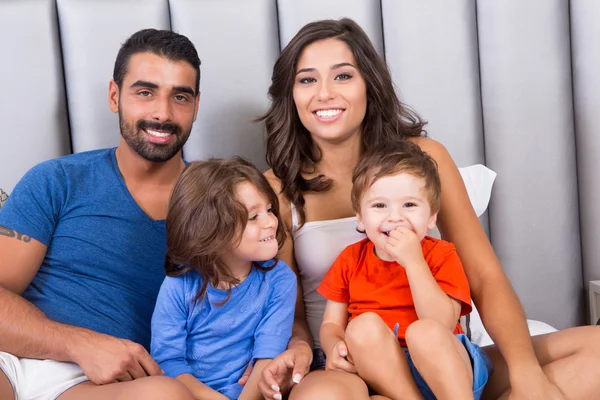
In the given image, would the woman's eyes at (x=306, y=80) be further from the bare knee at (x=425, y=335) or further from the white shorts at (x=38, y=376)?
the white shorts at (x=38, y=376)

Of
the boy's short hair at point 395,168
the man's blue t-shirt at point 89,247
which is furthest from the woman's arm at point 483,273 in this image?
the man's blue t-shirt at point 89,247

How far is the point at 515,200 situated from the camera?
215 cm

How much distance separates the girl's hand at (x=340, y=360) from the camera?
1.35 meters

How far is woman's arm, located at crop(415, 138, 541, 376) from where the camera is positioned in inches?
55.1

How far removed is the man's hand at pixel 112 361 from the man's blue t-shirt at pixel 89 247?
0.17m

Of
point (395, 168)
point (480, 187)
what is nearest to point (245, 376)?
point (395, 168)

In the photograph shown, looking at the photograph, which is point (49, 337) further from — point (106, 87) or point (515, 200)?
point (515, 200)

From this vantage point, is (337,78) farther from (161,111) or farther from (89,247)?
Answer: (89,247)

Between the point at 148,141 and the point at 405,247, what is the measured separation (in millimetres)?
731

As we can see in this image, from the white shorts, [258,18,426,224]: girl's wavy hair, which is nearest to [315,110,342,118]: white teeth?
[258,18,426,224]: girl's wavy hair

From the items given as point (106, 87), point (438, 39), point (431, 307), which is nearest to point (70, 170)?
point (106, 87)

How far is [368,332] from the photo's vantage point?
50.6 inches

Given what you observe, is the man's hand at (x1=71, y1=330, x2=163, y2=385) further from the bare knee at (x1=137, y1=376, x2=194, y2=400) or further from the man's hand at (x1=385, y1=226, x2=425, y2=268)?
the man's hand at (x1=385, y1=226, x2=425, y2=268)

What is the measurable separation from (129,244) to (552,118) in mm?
1327
